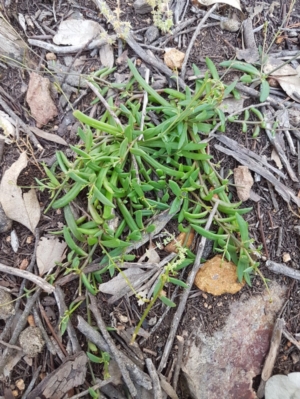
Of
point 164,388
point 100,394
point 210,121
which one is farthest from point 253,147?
point 100,394

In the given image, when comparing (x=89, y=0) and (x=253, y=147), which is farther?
(x=89, y=0)

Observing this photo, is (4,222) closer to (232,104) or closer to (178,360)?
(178,360)

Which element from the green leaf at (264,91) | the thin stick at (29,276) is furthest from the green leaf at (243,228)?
the thin stick at (29,276)

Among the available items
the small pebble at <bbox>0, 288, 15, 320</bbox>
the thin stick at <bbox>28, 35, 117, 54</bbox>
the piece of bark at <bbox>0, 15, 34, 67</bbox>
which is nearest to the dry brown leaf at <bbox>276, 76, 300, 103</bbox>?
the thin stick at <bbox>28, 35, 117, 54</bbox>

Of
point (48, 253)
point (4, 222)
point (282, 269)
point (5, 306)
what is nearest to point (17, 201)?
point (4, 222)

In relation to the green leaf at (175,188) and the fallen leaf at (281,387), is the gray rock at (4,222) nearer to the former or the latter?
the green leaf at (175,188)

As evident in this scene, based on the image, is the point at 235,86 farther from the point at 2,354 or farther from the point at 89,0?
the point at 2,354

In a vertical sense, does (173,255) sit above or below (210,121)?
below
